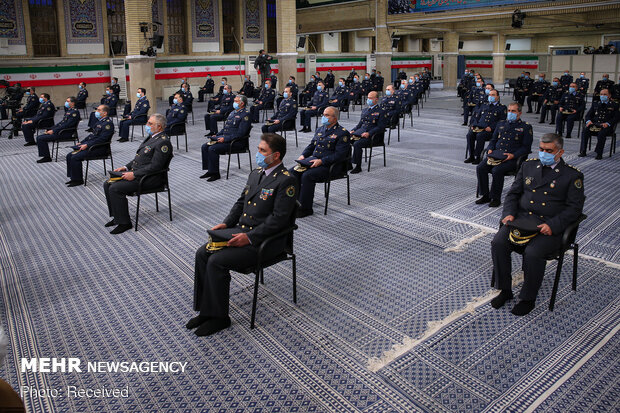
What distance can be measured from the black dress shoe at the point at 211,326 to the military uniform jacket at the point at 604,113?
Answer: 8.24 metres

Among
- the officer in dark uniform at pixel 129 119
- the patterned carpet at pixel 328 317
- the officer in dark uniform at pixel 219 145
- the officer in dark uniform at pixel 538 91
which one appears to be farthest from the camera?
the officer in dark uniform at pixel 538 91

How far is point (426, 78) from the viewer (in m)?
21.5

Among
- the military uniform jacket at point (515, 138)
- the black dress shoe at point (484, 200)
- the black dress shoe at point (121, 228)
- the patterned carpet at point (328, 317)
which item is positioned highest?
the military uniform jacket at point (515, 138)

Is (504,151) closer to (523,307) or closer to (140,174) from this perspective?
(523,307)

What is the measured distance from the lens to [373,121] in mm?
8469

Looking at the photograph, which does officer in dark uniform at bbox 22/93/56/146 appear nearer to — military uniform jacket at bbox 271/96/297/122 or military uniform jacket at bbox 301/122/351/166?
military uniform jacket at bbox 271/96/297/122

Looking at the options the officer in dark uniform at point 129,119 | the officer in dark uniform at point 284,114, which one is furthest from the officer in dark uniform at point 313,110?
the officer in dark uniform at point 129,119

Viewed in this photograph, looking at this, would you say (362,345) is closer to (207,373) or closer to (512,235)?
(207,373)

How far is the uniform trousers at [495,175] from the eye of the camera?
6363mm

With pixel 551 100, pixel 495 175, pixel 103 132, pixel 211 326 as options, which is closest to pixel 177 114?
pixel 103 132

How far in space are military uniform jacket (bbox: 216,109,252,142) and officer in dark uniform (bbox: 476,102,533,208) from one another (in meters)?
3.49

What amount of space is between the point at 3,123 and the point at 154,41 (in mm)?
5147

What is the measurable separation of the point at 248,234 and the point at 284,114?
7.95 m

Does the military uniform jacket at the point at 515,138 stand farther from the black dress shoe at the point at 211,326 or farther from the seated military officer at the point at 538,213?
the black dress shoe at the point at 211,326
